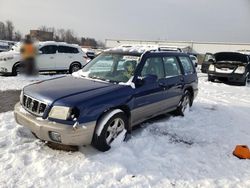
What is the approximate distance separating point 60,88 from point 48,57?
989 centimetres

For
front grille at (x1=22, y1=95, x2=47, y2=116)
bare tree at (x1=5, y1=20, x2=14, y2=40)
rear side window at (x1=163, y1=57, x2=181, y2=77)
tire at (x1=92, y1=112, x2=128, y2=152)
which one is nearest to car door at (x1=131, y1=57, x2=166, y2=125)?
rear side window at (x1=163, y1=57, x2=181, y2=77)

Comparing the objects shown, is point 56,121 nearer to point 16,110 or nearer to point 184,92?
point 16,110

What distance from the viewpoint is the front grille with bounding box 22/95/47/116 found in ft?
14.7

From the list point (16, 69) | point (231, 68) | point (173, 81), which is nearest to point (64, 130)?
point (173, 81)

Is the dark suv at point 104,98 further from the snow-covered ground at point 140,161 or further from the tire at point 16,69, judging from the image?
the tire at point 16,69

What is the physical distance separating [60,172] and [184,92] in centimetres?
420

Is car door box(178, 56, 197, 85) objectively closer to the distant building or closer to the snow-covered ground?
the snow-covered ground

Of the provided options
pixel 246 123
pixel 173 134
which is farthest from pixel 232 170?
pixel 246 123

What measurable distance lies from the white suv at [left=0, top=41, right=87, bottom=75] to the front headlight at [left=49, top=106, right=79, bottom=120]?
8831 millimetres

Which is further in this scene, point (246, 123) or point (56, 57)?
point (56, 57)

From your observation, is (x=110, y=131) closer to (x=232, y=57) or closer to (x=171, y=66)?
(x=171, y=66)

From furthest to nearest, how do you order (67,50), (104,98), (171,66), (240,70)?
(67,50)
(240,70)
(171,66)
(104,98)

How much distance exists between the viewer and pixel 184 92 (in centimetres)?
740

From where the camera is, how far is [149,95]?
5.73 m
